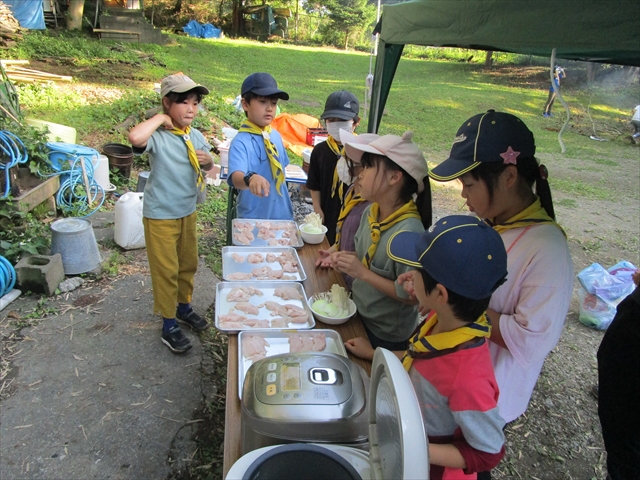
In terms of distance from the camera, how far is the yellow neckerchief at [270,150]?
309 centimetres

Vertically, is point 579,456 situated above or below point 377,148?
below

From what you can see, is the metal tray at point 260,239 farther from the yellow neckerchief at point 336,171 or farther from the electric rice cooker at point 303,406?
the electric rice cooker at point 303,406

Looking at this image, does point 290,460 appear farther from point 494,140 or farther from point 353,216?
A: point 353,216

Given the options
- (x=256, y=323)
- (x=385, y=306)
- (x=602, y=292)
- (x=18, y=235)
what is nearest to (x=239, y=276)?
(x=256, y=323)

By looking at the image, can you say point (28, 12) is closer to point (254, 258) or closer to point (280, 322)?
point (254, 258)

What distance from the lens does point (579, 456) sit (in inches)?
113

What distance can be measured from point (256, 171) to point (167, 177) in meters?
0.64

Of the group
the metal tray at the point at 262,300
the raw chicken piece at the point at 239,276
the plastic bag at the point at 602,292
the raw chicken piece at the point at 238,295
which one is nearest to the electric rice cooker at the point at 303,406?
the metal tray at the point at 262,300

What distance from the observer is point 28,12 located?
545 inches

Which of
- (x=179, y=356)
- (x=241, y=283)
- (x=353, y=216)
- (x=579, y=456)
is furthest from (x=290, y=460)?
(x=579, y=456)

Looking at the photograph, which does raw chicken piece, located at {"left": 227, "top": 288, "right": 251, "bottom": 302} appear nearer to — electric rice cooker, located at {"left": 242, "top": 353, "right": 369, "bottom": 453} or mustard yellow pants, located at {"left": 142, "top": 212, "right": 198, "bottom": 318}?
electric rice cooker, located at {"left": 242, "top": 353, "right": 369, "bottom": 453}

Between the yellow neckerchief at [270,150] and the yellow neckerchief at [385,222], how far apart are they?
1.25m

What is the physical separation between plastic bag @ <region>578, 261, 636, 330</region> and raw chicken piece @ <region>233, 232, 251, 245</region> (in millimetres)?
3417

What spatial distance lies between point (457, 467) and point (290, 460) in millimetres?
474
